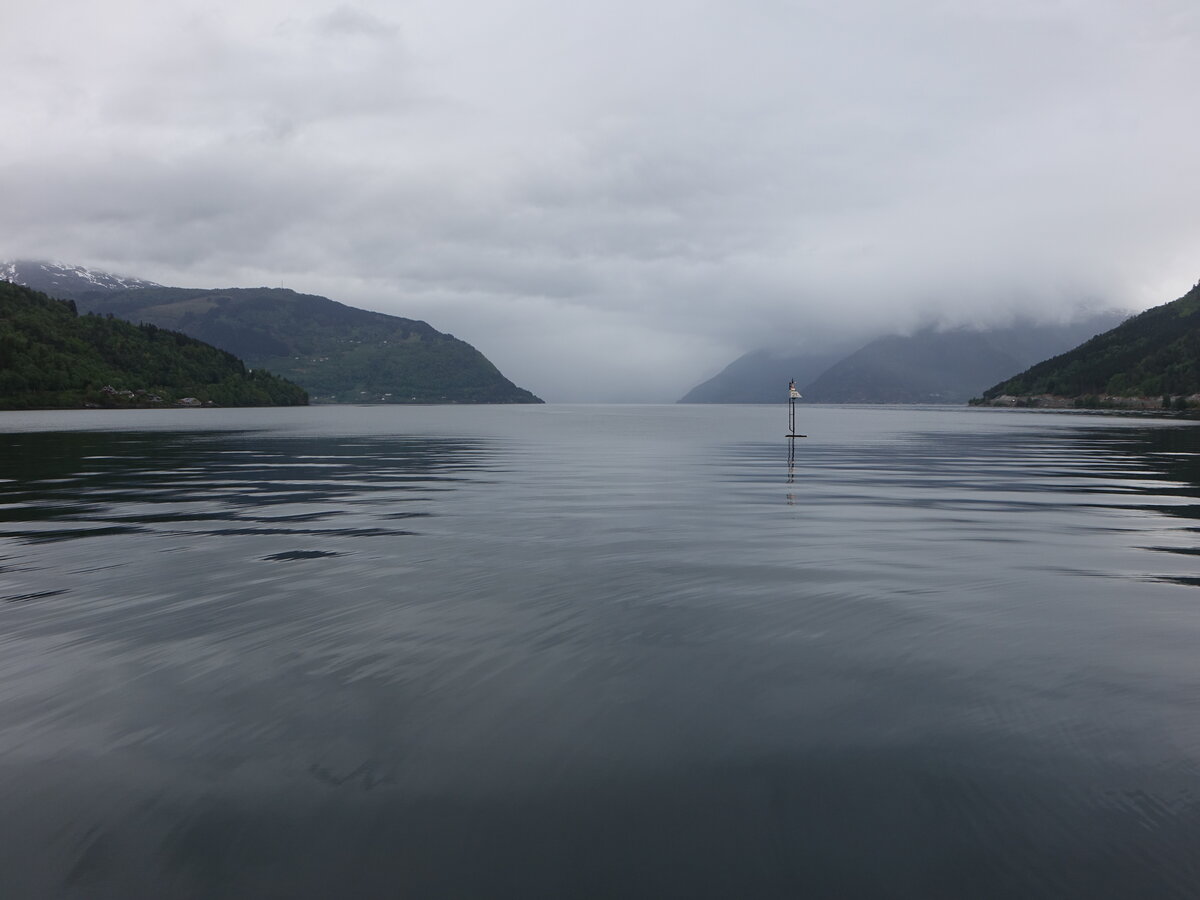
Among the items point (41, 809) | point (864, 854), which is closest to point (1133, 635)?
point (864, 854)

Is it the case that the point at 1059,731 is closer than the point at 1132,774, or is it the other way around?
the point at 1132,774

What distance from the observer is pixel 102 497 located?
34219 mm

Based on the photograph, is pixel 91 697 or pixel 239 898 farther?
pixel 91 697

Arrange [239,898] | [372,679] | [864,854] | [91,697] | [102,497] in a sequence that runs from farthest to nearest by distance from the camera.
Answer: [102,497] → [372,679] → [91,697] → [864,854] → [239,898]

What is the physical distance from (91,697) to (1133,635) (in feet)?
58.2

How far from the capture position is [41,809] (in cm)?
793

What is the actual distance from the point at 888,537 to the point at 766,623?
1134 cm

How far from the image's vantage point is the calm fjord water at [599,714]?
705 cm

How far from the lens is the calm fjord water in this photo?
278 inches

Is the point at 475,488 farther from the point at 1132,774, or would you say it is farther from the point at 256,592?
the point at 1132,774

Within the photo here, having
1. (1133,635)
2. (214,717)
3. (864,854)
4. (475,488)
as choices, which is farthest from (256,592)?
(475,488)

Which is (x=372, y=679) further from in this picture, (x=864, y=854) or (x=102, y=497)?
(x=102, y=497)

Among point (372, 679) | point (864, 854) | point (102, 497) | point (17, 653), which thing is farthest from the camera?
point (102, 497)

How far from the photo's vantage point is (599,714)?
10.3 m
